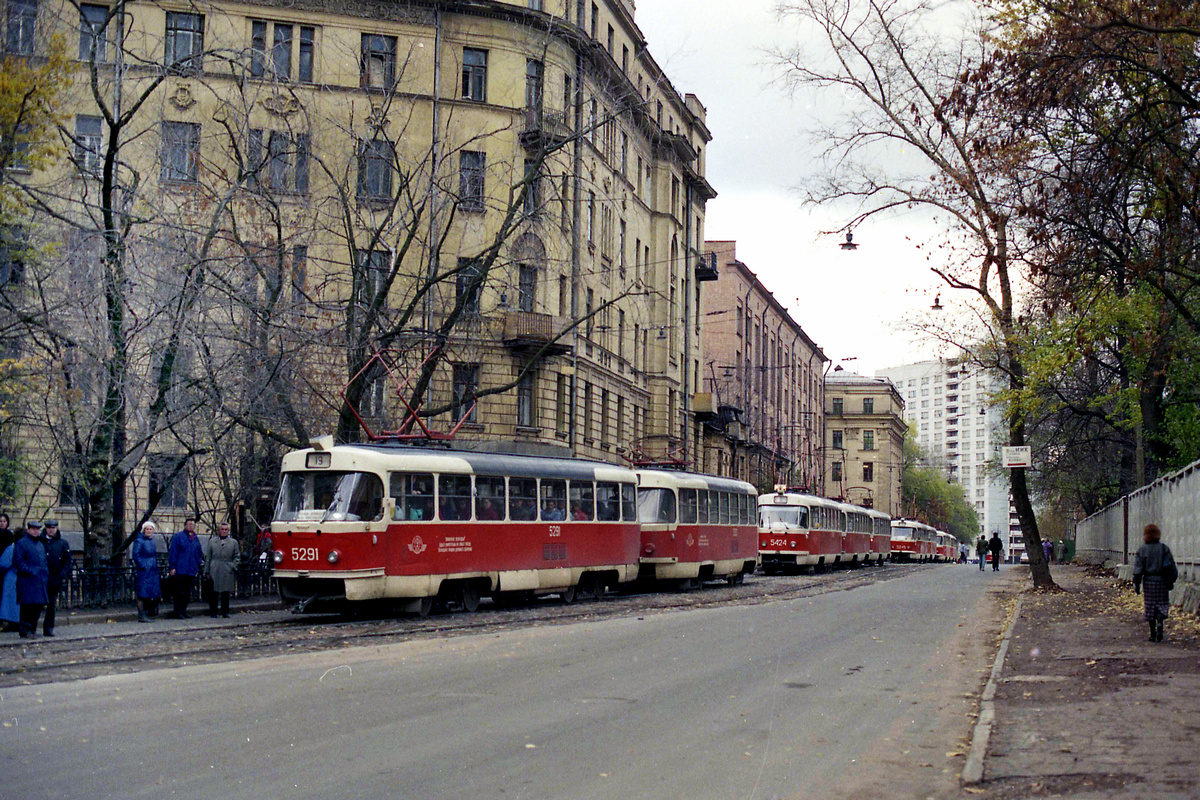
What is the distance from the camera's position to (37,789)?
24.7 ft

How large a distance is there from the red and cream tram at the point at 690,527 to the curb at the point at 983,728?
16.5 metres

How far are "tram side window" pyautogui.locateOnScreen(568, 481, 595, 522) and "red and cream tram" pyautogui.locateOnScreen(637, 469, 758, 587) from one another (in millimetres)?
3569

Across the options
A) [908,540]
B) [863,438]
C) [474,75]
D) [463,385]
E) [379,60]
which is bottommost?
[908,540]

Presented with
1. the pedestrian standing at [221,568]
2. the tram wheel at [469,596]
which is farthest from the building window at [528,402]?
the pedestrian standing at [221,568]

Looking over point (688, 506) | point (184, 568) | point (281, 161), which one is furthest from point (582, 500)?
point (281, 161)

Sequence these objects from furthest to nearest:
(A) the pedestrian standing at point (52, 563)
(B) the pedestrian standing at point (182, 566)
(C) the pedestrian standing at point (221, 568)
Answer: (C) the pedestrian standing at point (221, 568)
(B) the pedestrian standing at point (182, 566)
(A) the pedestrian standing at point (52, 563)

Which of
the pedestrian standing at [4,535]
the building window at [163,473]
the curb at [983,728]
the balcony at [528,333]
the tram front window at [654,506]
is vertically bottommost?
the curb at [983,728]

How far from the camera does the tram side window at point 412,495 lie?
21.8 m

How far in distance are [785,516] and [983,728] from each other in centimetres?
3838

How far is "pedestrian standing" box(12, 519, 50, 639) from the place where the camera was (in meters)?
17.4

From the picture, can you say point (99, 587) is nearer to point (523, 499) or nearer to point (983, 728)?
point (523, 499)

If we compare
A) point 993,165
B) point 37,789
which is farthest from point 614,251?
point 37,789

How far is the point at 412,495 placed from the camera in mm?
22172

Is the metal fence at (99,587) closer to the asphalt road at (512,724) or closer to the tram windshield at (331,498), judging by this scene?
the tram windshield at (331,498)
